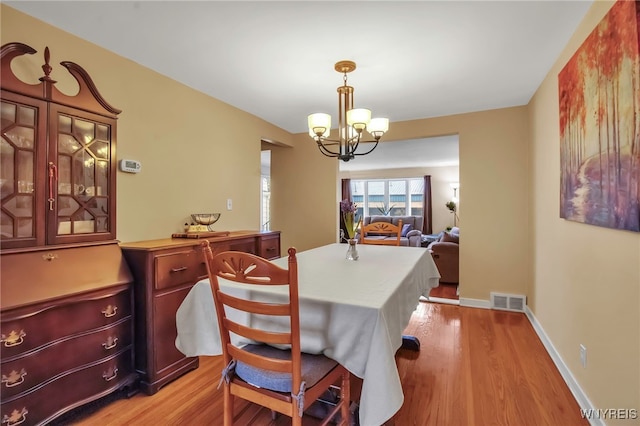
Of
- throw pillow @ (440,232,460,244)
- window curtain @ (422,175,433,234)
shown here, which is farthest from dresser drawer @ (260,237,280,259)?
window curtain @ (422,175,433,234)

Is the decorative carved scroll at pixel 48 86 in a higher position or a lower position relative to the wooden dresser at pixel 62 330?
higher

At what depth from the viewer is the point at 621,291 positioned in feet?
4.46

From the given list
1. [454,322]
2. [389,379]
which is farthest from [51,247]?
Answer: [454,322]

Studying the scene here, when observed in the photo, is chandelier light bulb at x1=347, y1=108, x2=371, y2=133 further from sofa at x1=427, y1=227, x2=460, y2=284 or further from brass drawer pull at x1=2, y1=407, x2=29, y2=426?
sofa at x1=427, y1=227, x2=460, y2=284

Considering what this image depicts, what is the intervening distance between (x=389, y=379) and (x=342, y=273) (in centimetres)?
72

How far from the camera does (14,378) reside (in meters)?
1.37

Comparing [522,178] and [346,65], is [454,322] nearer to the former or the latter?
[522,178]

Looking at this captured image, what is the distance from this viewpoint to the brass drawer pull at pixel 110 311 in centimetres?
175

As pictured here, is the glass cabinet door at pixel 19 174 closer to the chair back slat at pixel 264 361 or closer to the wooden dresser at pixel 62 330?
the wooden dresser at pixel 62 330

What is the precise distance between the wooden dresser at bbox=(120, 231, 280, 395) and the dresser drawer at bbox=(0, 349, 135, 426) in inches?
4.7

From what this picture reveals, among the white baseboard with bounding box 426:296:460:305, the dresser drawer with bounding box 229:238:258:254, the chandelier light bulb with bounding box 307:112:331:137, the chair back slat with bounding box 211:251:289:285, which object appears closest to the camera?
the chair back slat with bounding box 211:251:289:285

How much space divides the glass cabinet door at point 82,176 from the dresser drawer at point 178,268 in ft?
1.32

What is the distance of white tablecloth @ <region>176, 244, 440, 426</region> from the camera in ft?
3.62

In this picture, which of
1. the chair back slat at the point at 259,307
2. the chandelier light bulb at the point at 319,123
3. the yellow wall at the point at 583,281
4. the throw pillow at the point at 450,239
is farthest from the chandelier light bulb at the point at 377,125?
the throw pillow at the point at 450,239
